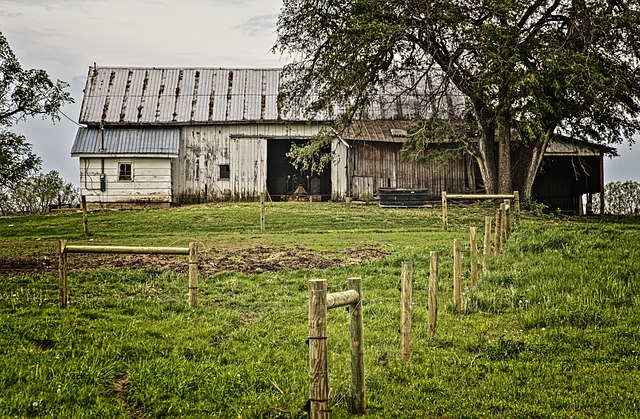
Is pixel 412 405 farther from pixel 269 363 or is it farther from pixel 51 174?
pixel 51 174

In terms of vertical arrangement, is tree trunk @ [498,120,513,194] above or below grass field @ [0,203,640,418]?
above

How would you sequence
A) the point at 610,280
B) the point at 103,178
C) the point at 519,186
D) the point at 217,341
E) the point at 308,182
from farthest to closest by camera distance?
the point at 308,182 < the point at 103,178 < the point at 519,186 < the point at 610,280 < the point at 217,341

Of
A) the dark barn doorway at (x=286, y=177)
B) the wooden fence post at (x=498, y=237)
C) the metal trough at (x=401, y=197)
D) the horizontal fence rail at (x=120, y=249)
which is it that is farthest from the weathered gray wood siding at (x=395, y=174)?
the horizontal fence rail at (x=120, y=249)

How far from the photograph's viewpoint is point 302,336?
388 inches

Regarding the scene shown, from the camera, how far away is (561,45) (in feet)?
90.2

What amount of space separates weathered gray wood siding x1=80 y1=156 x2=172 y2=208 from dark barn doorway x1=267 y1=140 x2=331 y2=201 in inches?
254

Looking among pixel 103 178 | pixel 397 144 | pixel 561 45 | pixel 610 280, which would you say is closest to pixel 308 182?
pixel 397 144

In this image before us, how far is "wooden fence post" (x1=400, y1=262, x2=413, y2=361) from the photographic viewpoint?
27.6 ft

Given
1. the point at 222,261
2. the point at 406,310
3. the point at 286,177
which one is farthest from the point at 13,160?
the point at 286,177

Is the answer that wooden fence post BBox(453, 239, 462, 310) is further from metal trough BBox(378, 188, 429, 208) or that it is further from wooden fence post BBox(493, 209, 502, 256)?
metal trough BBox(378, 188, 429, 208)

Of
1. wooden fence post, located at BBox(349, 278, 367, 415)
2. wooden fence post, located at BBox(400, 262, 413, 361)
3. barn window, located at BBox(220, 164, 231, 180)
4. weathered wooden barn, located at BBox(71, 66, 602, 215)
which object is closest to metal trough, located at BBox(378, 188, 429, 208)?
weathered wooden barn, located at BBox(71, 66, 602, 215)

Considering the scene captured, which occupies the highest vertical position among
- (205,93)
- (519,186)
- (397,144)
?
(205,93)

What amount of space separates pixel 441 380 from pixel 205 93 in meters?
33.6

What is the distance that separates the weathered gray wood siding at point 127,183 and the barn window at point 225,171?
111 inches
